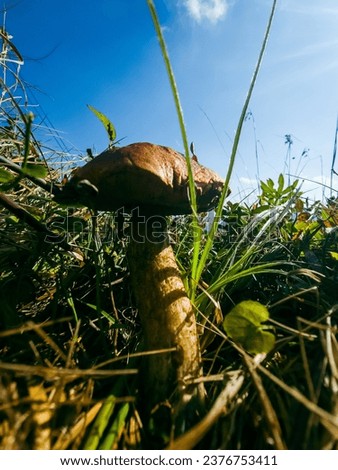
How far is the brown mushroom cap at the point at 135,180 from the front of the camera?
0.95 meters

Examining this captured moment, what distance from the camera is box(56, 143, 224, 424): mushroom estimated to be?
0.92m

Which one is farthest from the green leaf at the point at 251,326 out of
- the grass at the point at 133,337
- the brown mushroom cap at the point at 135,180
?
the brown mushroom cap at the point at 135,180

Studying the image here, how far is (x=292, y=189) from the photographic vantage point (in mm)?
1697

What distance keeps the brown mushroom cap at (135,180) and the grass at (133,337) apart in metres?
0.12

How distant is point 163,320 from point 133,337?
0.27 meters

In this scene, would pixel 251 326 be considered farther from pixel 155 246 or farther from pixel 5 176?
pixel 5 176

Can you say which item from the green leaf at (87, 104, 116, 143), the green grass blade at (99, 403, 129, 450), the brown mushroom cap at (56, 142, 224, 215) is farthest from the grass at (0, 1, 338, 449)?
the green leaf at (87, 104, 116, 143)

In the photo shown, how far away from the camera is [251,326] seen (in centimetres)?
78

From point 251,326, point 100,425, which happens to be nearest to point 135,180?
point 251,326

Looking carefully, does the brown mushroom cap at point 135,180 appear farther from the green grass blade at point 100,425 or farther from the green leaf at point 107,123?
the green grass blade at point 100,425

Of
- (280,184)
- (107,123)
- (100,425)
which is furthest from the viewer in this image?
(280,184)

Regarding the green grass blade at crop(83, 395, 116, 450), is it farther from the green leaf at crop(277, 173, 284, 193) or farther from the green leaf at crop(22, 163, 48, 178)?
the green leaf at crop(277, 173, 284, 193)

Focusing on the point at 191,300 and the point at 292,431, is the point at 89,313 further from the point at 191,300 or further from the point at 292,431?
the point at 292,431

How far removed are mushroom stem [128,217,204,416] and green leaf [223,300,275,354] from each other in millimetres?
195
